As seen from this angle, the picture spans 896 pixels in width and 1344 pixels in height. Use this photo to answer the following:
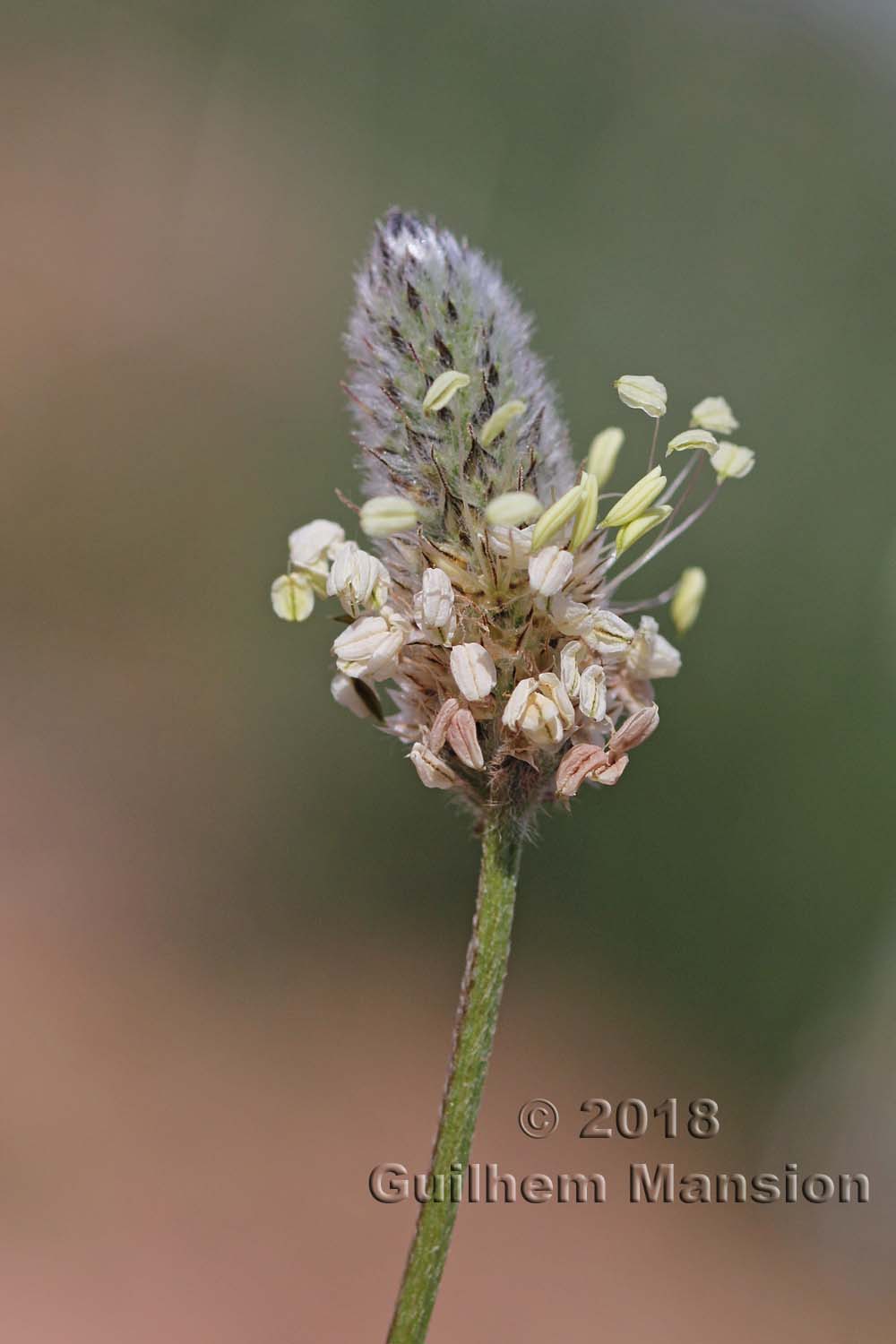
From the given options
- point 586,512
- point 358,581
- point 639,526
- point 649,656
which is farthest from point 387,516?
point 649,656

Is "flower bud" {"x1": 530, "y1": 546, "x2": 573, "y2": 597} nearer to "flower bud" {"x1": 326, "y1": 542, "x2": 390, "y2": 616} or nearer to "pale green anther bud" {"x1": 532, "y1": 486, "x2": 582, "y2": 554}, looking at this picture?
"pale green anther bud" {"x1": 532, "y1": 486, "x2": 582, "y2": 554}

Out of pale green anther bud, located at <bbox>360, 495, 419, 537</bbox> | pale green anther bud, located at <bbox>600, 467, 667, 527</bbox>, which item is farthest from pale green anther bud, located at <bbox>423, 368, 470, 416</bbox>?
pale green anther bud, located at <bbox>600, 467, 667, 527</bbox>

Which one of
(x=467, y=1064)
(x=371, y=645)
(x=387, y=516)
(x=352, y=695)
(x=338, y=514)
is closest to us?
(x=467, y=1064)

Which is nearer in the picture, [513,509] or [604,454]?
[513,509]

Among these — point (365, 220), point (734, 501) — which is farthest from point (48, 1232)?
point (365, 220)

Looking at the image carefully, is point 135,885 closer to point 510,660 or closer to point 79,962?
point 79,962

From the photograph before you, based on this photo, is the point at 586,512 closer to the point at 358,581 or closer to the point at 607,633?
the point at 607,633
